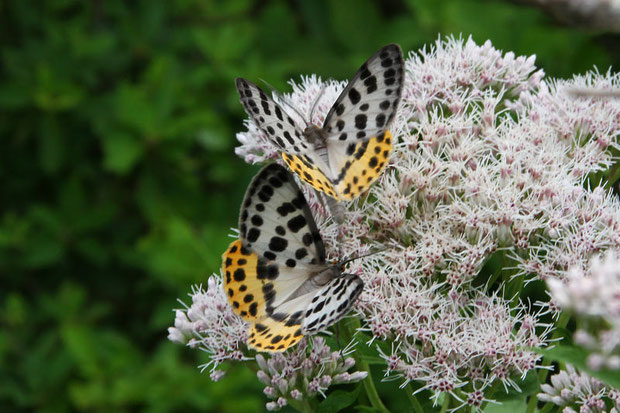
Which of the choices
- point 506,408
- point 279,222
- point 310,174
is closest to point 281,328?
point 279,222

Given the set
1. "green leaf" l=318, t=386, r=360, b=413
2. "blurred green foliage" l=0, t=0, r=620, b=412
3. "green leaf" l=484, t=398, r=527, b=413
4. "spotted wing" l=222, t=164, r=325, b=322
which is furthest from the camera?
"blurred green foliage" l=0, t=0, r=620, b=412

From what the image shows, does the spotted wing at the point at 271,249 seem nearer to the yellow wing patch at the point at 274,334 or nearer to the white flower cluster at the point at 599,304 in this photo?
the yellow wing patch at the point at 274,334

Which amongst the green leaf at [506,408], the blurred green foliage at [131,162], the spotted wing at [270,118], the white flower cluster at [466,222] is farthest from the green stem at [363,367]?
the blurred green foliage at [131,162]

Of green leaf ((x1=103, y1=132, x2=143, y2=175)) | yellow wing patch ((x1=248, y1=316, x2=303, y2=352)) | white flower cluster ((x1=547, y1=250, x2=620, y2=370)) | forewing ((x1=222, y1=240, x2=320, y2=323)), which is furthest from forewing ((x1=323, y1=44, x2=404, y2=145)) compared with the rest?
green leaf ((x1=103, y1=132, x2=143, y2=175))

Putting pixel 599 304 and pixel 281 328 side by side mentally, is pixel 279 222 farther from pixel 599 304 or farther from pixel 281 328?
pixel 599 304

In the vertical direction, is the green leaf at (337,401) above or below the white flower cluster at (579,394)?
above

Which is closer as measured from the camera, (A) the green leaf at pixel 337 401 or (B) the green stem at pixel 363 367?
(A) the green leaf at pixel 337 401

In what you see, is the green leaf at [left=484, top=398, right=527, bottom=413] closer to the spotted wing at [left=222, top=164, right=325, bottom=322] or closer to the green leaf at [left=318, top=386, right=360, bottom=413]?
the green leaf at [left=318, top=386, right=360, bottom=413]
